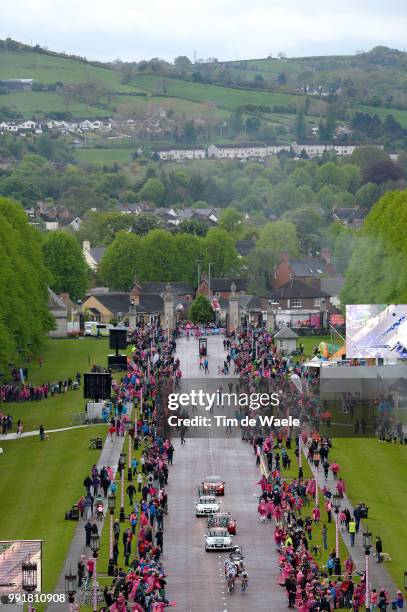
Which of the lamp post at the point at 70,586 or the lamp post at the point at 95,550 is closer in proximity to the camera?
the lamp post at the point at 95,550

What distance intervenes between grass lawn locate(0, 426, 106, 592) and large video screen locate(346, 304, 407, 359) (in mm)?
13380

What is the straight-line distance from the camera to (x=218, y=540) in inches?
2574

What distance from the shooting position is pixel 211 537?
65562mm

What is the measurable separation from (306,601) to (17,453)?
1351 inches

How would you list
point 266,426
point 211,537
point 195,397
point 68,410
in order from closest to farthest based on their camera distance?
point 211,537 < point 266,426 < point 195,397 < point 68,410

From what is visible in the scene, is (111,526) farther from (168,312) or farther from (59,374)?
(168,312)

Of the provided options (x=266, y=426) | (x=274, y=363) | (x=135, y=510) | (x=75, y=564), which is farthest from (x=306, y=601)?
(x=274, y=363)

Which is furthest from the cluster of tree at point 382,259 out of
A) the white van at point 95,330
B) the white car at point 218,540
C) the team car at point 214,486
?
the white car at point 218,540

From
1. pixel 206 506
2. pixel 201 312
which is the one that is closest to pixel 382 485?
pixel 206 506

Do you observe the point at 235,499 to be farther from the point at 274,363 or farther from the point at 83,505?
the point at 274,363

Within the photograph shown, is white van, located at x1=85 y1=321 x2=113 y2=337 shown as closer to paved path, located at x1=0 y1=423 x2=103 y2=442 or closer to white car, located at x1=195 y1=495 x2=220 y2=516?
paved path, located at x1=0 y1=423 x2=103 y2=442

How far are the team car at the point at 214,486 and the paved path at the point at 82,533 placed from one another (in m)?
3.92

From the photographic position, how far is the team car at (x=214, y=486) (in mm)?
75250

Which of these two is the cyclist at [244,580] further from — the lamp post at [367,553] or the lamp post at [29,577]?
the lamp post at [29,577]
